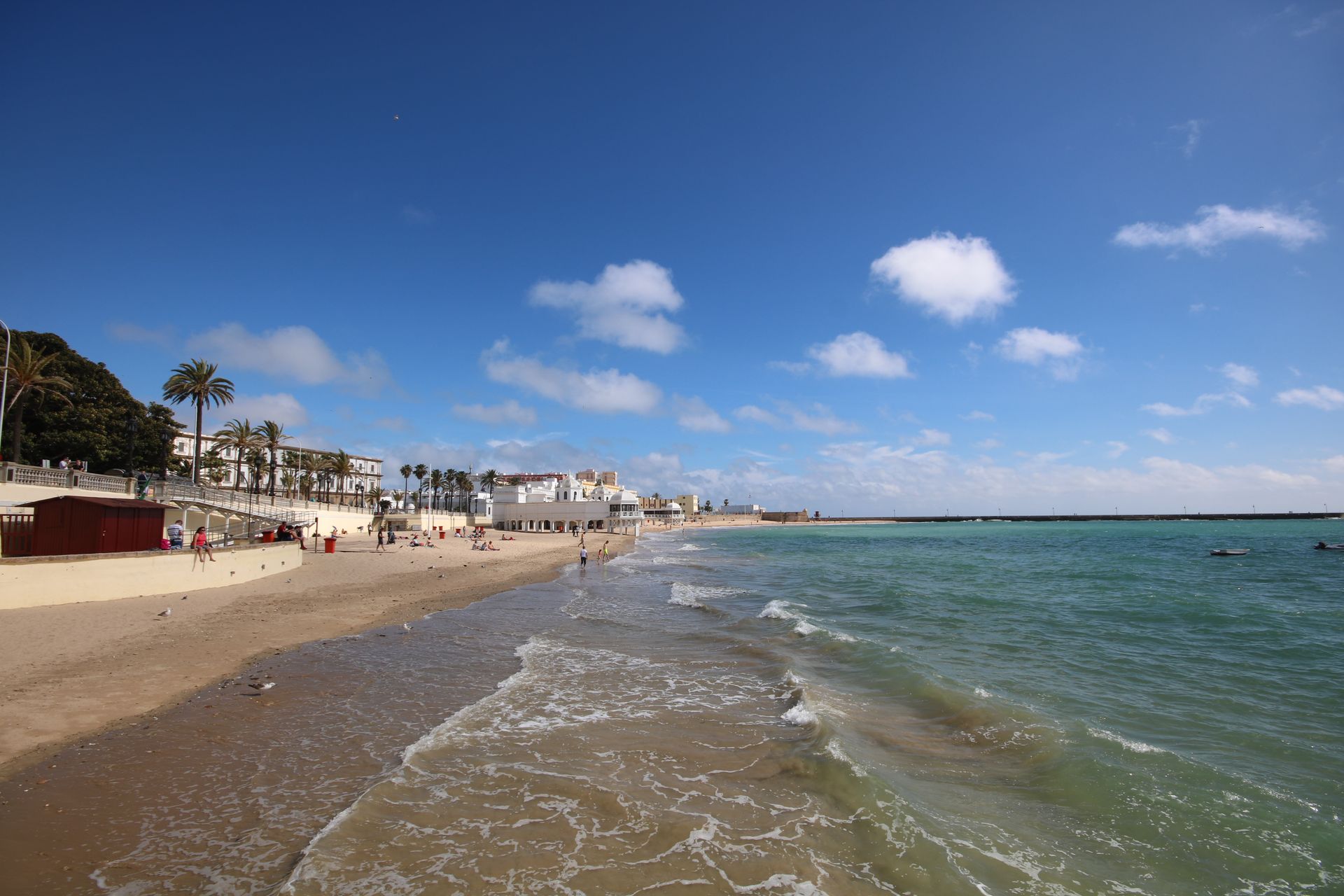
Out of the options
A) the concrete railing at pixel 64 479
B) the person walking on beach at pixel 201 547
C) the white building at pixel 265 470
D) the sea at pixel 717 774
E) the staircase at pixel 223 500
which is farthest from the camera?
the white building at pixel 265 470

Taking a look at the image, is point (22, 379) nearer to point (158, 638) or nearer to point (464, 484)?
point (158, 638)

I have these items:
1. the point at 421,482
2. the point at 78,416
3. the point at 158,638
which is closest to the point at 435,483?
the point at 421,482

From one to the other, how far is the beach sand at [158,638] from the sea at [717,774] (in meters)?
0.85

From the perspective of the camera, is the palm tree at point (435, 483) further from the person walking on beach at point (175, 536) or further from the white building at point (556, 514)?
the person walking on beach at point (175, 536)

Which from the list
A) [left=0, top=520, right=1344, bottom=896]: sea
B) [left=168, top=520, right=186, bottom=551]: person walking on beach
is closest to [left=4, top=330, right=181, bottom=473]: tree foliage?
[left=168, top=520, right=186, bottom=551]: person walking on beach

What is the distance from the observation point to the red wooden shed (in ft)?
53.5

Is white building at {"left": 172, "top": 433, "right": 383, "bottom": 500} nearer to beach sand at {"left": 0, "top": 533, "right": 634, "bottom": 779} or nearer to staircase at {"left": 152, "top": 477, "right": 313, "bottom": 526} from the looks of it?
staircase at {"left": 152, "top": 477, "right": 313, "bottom": 526}

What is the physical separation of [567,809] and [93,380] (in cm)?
→ 4877

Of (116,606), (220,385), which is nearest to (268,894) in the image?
(116,606)

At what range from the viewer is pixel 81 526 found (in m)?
16.7

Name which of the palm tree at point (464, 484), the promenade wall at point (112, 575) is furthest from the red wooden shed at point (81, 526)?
the palm tree at point (464, 484)

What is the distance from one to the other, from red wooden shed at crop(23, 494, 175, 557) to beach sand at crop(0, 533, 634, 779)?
2.10 m

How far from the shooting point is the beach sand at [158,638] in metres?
8.34

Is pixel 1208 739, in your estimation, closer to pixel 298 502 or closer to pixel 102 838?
pixel 102 838
